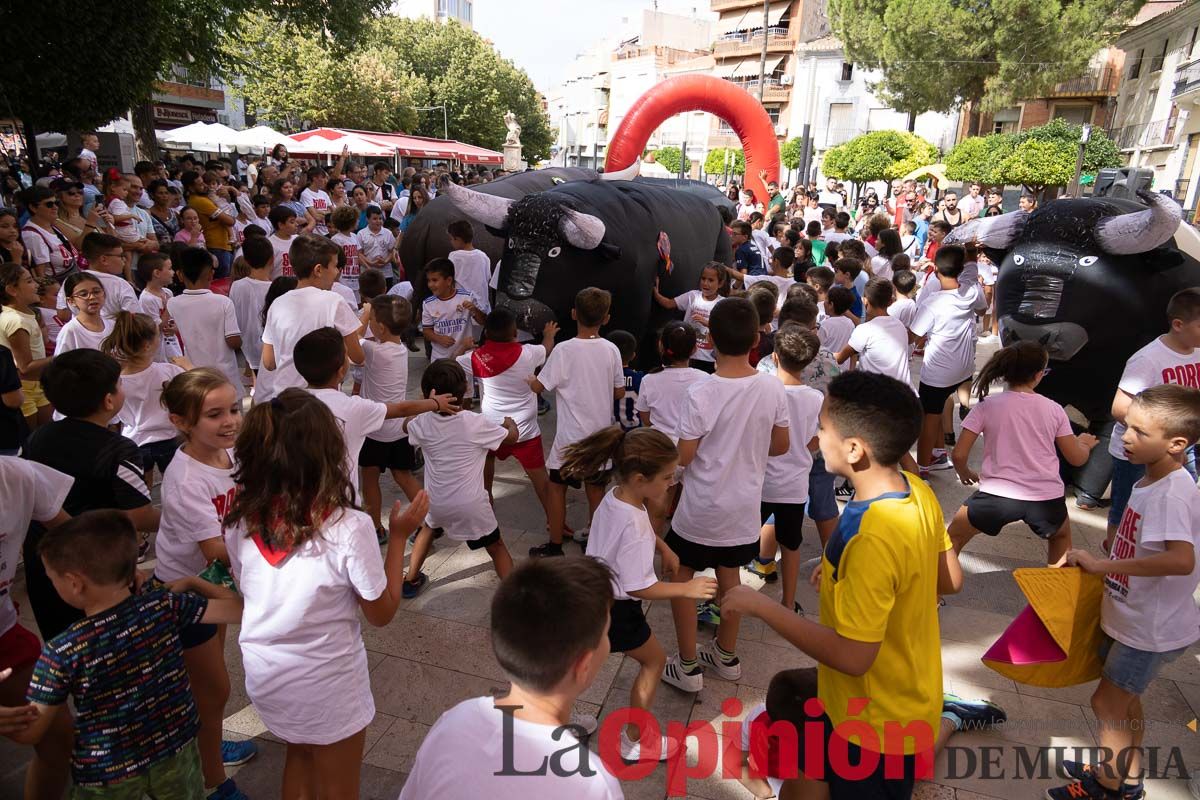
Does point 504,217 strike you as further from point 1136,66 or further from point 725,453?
point 1136,66

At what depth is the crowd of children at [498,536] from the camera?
6.16 feet

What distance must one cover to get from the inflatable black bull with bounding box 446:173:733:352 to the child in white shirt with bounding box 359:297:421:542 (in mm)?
1176

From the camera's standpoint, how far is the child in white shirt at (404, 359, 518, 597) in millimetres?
3674

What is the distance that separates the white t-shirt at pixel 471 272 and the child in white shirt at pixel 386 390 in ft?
6.36

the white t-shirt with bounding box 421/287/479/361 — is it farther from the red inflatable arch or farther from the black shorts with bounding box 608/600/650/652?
the red inflatable arch

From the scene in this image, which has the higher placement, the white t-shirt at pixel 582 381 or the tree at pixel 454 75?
the tree at pixel 454 75

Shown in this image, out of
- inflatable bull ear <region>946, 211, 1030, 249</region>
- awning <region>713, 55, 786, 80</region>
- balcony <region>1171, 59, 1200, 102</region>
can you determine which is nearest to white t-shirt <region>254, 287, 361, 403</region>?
inflatable bull ear <region>946, 211, 1030, 249</region>

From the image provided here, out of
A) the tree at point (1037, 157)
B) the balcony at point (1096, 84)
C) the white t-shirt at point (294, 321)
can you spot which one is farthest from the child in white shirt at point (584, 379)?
the balcony at point (1096, 84)

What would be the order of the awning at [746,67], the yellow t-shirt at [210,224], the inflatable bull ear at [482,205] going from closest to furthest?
the inflatable bull ear at [482,205]
the yellow t-shirt at [210,224]
the awning at [746,67]

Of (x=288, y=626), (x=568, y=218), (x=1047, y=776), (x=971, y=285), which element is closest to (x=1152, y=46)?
(x=971, y=285)

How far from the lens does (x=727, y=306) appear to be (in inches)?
128

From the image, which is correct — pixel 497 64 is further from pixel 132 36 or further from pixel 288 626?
pixel 288 626

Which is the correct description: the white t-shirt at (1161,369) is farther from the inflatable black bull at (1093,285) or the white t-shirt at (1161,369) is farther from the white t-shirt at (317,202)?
the white t-shirt at (317,202)

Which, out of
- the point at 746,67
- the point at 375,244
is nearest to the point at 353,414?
the point at 375,244
